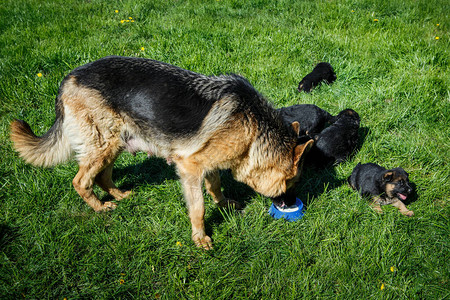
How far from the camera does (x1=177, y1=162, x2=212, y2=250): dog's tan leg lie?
127 inches

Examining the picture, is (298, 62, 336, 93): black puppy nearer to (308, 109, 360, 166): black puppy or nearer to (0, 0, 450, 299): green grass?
(0, 0, 450, 299): green grass

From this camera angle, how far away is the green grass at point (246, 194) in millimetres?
3016

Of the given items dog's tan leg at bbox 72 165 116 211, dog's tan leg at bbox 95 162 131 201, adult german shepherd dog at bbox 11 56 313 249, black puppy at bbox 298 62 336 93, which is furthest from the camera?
black puppy at bbox 298 62 336 93

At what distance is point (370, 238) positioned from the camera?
3.35m

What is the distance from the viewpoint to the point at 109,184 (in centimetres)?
393

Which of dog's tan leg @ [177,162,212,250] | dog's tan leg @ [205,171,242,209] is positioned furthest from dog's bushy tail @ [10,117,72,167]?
dog's tan leg @ [205,171,242,209]

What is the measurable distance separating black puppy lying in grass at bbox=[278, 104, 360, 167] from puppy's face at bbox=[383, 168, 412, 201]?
0.79 m

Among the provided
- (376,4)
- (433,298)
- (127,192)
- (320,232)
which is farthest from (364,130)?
(376,4)

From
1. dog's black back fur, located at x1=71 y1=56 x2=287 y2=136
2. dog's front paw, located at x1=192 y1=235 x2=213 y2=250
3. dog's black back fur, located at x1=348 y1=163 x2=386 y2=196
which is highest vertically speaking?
dog's black back fur, located at x1=71 y1=56 x2=287 y2=136

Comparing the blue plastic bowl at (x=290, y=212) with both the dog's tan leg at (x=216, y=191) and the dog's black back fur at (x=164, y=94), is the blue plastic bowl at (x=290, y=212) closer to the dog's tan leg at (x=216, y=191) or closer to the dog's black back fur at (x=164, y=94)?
the dog's tan leg at (x=216, y=191)

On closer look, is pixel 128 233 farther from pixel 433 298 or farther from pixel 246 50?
pixel 246 50

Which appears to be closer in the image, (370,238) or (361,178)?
(370,238)

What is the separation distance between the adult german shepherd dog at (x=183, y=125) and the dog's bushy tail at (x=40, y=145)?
0.17 metres

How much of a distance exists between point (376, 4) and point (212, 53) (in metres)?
5.41
